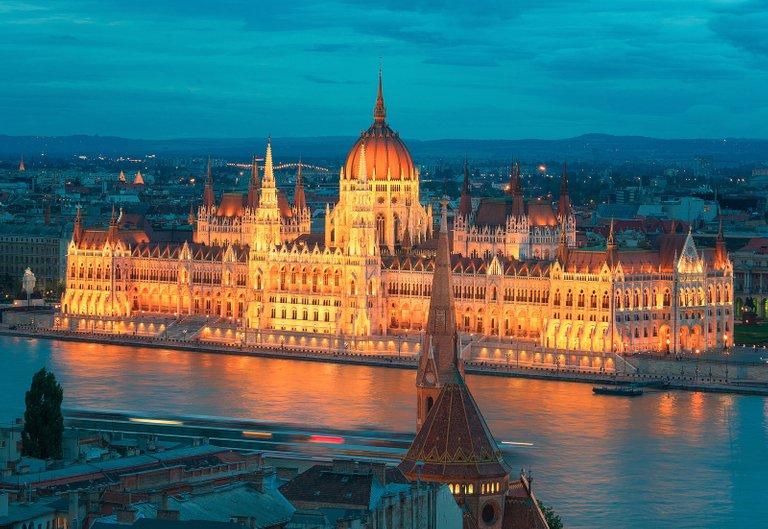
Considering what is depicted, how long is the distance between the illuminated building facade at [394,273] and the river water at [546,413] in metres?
6.22

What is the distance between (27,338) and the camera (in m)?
123

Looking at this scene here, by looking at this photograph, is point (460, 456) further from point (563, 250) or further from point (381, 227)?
point (381, 227)

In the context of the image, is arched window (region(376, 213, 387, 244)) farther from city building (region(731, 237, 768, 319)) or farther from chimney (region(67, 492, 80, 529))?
chimney (region(67, 492, 80, 529))

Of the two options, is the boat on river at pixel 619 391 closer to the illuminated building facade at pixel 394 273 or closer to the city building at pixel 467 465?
the illuminated building facade at pixel 394 273

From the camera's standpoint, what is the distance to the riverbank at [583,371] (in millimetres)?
99000

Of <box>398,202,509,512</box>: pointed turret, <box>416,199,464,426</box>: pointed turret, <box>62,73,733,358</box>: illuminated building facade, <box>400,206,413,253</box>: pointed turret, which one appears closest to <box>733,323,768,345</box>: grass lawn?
<box>62,73,733,358</box>: illuminated building facade

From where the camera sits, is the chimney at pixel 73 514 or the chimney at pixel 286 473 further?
the chimney at pixel 286 473

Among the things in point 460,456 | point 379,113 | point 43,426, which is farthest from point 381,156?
point 460,456

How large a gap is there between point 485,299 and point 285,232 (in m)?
17.1

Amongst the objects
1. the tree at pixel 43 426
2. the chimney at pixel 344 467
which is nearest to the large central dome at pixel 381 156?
the tree at pixel 43 426

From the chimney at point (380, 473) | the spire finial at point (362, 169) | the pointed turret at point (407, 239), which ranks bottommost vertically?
the chimney at point (380, 473)

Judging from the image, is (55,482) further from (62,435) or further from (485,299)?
(485,299)

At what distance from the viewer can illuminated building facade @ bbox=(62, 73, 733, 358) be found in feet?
352

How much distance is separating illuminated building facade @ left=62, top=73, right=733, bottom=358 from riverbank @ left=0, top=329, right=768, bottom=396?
1.77 metres
